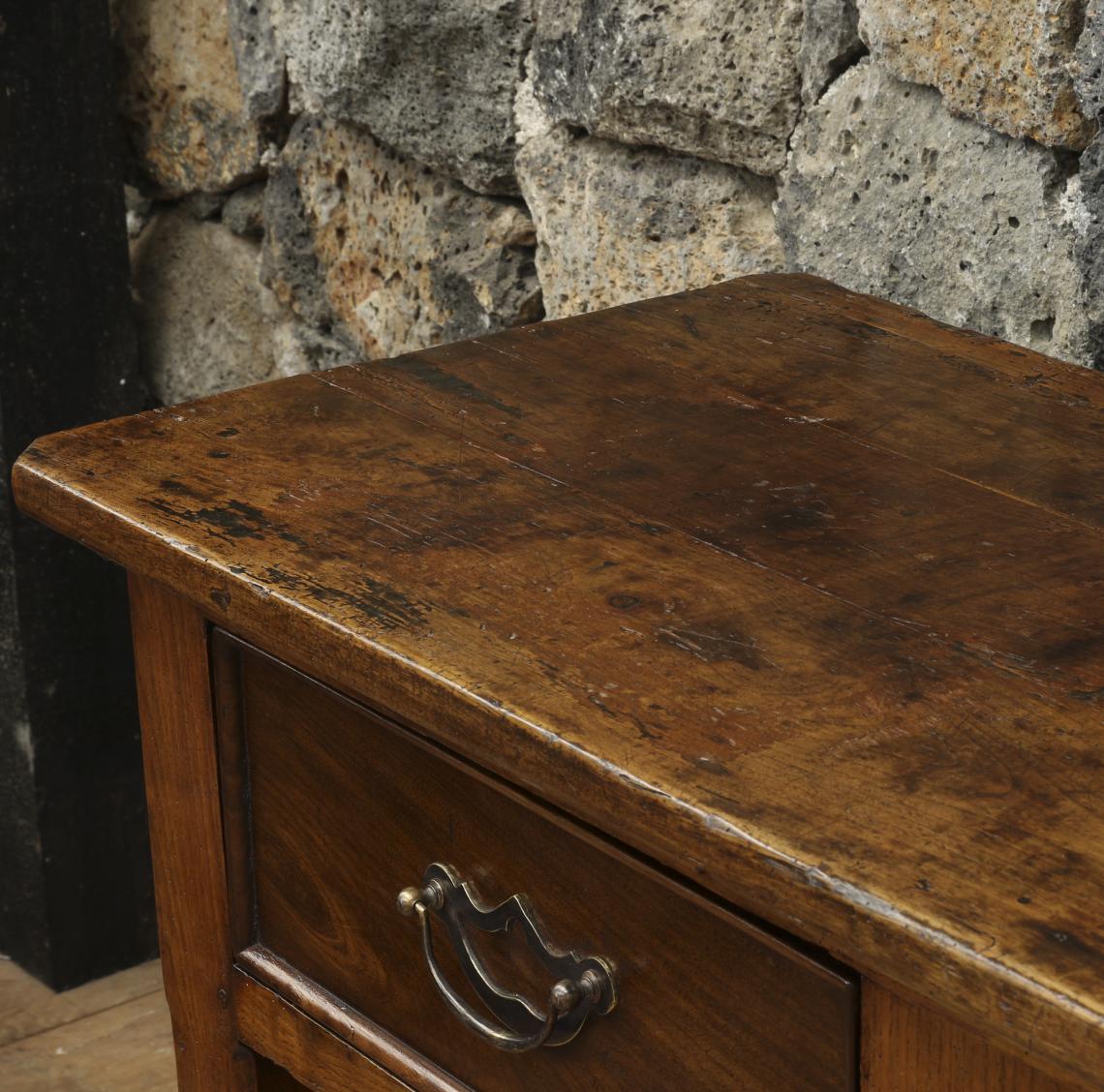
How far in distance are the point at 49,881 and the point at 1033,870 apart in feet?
5.41

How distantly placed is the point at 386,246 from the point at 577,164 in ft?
0.96

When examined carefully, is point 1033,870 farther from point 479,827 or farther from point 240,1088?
point 240,1088

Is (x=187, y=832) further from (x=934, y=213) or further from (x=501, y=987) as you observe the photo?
(x=934, y=213)

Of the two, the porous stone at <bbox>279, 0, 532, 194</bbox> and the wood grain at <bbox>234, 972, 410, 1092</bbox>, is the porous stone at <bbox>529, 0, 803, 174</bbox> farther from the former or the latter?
the wood grain at <bbox>234, 972, 410, 1092</bbox>

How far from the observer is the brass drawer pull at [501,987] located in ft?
2.54

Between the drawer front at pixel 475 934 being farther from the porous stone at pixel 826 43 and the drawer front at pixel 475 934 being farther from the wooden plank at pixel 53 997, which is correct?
the wooden plank at pixel 53 997

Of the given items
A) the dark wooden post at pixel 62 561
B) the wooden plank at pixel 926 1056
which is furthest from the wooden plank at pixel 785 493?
the dark wooden post at pixel 62 561

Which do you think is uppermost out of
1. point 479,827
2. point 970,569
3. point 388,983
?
point 970,569

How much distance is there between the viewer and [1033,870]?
60 cm

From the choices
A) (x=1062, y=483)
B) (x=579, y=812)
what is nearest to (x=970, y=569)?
(x=1062, y=483)

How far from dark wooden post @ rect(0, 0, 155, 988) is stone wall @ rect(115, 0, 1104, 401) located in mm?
129

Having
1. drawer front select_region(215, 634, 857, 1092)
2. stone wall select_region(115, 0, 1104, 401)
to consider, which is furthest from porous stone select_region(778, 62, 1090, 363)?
drawer front select_region(215, 634, 857, 1092)

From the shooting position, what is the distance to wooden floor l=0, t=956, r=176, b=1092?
1.96 meters

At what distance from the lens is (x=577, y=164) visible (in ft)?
4.92
